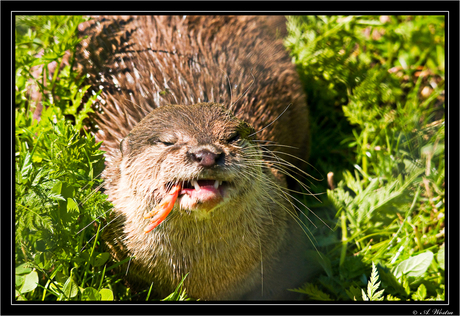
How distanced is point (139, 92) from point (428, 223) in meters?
1.80

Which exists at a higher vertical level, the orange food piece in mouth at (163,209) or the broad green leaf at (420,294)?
the orange food piece in mouth at (163,209)

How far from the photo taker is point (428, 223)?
9.58ft

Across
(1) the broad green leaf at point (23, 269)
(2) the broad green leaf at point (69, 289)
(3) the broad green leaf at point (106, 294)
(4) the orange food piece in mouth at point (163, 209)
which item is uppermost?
(4) the orange food piece in mouth at point (163, 209)

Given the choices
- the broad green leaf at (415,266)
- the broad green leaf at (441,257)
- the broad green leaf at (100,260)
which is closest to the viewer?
the broad green leaf at (100,260)

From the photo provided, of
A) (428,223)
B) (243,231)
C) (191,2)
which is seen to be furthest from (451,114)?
(191,2)

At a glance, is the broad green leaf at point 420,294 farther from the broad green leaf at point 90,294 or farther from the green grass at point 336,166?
the broad green leaf at point 90,294

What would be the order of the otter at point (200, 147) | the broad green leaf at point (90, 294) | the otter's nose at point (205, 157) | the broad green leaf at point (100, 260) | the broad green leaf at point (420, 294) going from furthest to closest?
1. the broad green leaf at point (420, 294)
2. the broad green leaf at point (100, 260)
3. the broad green leaf at point (90, 294)
4. the otter at point (200, 147)
5. the otter's nose at point (205, 157)

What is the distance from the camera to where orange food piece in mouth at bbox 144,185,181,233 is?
187cm

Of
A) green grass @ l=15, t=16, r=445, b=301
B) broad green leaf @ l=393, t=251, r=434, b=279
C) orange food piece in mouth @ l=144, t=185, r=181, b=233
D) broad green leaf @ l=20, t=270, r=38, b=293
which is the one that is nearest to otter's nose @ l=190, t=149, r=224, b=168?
orange food piece in mouth @ l=144, t=185, r=181, b=233

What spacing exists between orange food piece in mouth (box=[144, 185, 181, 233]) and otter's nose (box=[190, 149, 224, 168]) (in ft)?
0.46

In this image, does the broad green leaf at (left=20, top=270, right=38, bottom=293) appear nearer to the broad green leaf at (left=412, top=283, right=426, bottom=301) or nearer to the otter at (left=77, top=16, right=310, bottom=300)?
the otter at (left=77, top=16, right=310, bottom=300)

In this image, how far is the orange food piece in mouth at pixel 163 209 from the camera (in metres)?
1.87

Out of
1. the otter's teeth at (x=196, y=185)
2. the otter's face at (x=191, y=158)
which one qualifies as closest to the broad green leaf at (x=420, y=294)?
the otter's face at (x=191, y=158)

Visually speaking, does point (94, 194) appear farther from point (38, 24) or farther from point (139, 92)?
point (38, 24)
